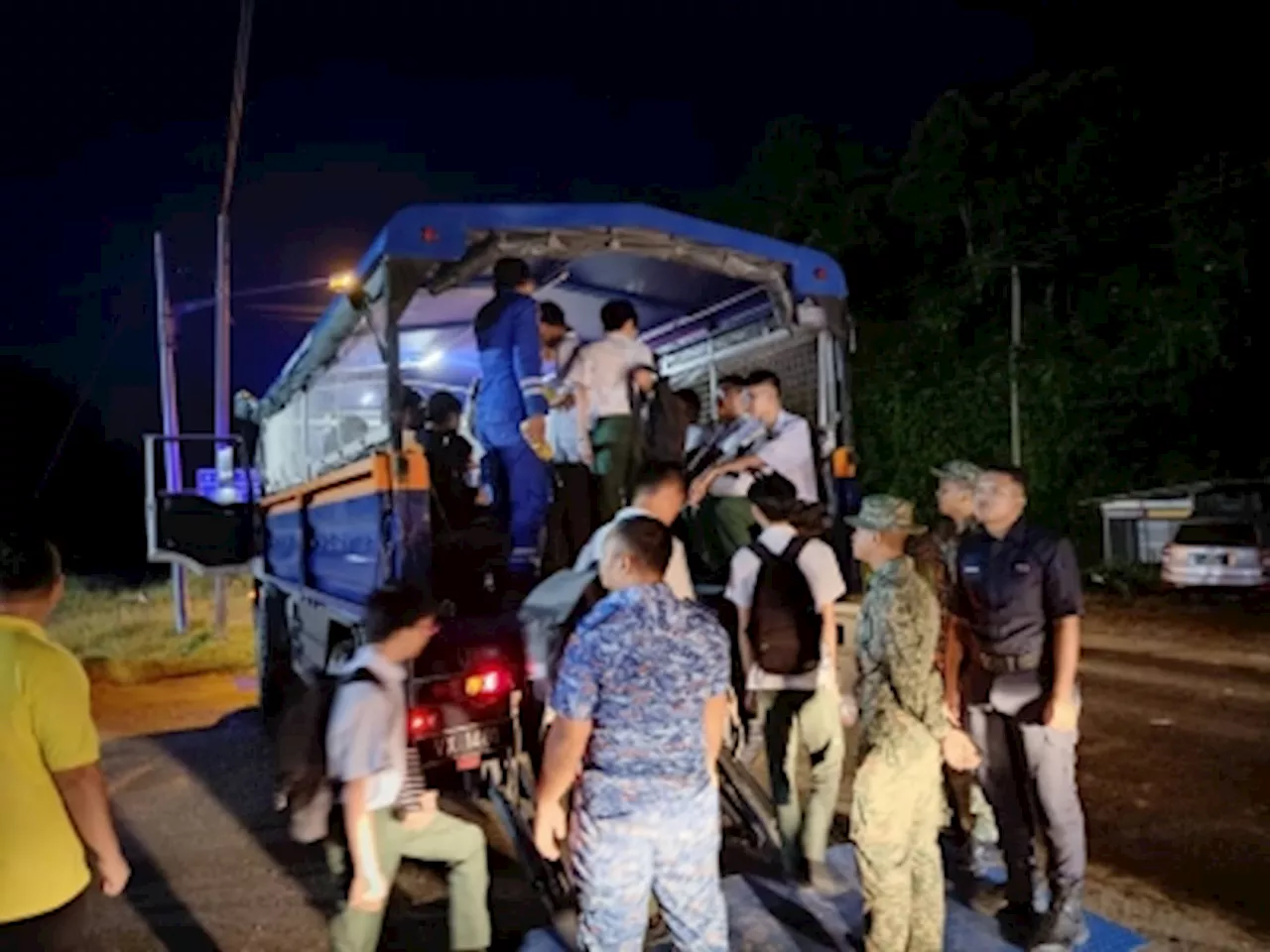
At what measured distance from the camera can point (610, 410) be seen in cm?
557

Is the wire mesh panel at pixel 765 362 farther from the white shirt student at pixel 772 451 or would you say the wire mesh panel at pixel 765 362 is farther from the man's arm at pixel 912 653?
the man's arm at pixel 912 653

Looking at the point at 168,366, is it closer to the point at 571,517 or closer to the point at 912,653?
the point at 571,517

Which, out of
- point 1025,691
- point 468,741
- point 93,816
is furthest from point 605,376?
point 93,816

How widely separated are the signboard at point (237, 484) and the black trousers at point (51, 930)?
7817mm

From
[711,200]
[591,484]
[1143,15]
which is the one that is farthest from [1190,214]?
[591,484]

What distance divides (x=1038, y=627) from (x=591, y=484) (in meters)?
2.36

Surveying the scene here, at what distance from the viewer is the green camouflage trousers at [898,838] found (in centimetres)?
361

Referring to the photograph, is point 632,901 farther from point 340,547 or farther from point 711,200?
point 711,200

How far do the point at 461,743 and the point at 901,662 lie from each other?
2.08 metres

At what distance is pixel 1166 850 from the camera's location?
5457 mm

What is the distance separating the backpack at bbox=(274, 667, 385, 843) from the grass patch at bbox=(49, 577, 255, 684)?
10.7 m

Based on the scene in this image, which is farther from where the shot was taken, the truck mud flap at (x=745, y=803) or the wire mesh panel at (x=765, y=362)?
the wire mesh panel at (x=765, y=362)

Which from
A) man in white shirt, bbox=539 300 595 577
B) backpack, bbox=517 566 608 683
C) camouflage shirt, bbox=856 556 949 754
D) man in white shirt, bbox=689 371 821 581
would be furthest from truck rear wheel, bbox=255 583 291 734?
camouflage shirt, bbox=856 556 949 754

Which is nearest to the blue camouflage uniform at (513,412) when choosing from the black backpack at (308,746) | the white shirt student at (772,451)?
the white shirt student at (772,451)
